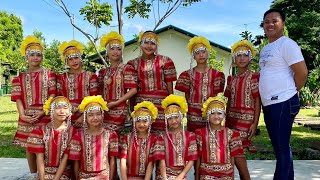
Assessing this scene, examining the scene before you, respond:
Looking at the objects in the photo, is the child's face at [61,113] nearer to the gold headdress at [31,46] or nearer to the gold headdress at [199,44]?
the gold headdress at [31,46]

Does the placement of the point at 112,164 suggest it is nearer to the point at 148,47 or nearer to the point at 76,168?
the point at 76,168

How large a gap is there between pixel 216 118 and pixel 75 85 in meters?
1.53

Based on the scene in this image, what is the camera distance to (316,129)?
37.1ft

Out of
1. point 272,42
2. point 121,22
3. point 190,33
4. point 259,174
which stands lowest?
point 259,174

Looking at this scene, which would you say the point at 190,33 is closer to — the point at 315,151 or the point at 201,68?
the point at 315,151

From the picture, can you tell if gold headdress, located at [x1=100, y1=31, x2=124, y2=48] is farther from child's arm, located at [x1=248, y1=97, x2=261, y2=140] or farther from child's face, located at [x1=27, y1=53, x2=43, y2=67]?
child's arm, located at [x1=248, y1=97, x2=261, y2=140]

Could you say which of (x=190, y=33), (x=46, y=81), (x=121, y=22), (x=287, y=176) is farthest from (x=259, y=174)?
(x=190, y=33)

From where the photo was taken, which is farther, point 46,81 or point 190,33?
point 190,33

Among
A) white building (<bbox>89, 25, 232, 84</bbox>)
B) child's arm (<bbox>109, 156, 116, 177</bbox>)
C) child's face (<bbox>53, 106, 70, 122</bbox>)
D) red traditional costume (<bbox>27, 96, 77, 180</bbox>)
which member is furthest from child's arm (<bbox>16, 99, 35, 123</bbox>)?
white building (<bbox>89, 25, 232, 84</bbox>)

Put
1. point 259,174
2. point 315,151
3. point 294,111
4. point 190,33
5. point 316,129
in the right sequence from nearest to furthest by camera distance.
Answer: point 294,111 < point 259,174 < point 315,151 < point 316,129 < point 190,33

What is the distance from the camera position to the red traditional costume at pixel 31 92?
422 cm

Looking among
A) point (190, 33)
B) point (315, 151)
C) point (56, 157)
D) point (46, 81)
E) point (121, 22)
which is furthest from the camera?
point (190, 33)

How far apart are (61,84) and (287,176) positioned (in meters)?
2.49

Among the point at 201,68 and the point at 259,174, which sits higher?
the point at 201,68
